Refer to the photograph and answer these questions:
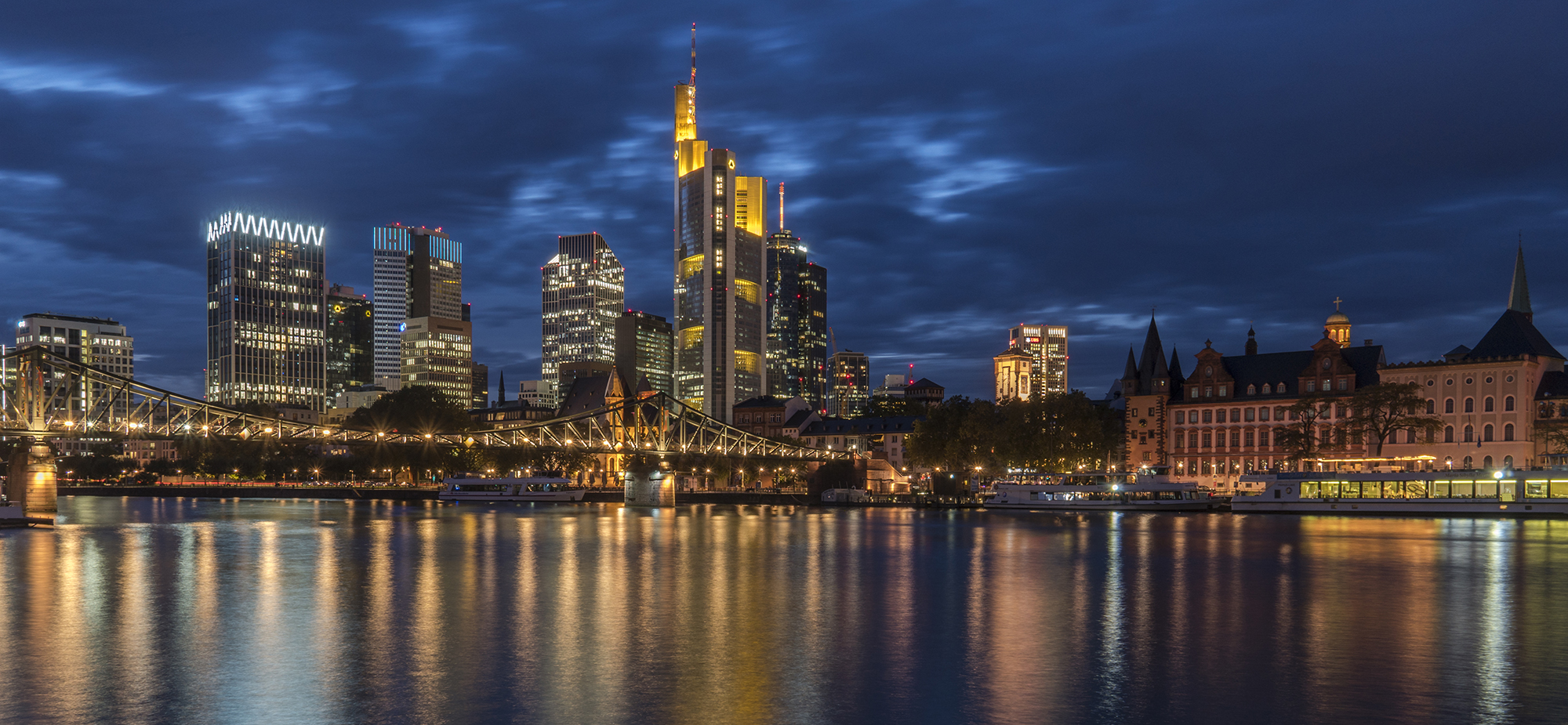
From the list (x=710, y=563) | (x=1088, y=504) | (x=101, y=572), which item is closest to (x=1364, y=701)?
(x=710, y=563)

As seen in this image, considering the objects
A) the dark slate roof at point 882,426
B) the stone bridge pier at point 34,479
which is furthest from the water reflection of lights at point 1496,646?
the dark slate roof at point 882,426

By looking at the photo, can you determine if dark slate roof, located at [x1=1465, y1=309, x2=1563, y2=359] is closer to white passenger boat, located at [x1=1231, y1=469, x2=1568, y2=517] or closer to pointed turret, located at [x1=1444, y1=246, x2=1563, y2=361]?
pointed turret, located at [x1=1444, y1=246, x2=1563, y2=361]

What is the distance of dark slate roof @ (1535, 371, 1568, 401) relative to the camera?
11706 cm

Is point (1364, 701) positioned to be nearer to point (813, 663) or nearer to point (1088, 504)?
point (813, 663)

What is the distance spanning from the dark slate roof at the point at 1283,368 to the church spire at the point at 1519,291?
21.4m

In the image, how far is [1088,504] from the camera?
404 feet

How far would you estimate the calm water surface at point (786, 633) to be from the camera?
2227cm

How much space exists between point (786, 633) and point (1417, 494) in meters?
95.8

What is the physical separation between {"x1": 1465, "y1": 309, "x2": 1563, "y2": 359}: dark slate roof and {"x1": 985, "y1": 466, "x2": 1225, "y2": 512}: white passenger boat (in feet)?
98.2

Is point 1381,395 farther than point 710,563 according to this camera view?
Yes

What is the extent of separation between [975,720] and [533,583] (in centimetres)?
2656

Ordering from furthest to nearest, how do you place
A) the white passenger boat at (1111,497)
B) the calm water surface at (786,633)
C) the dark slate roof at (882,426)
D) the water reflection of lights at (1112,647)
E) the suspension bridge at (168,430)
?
the dark slate roof at (882,426) → the white passenger boat at (1111,497) → the suspension bridge at (168,430) → the water reflection of lights at (1112,647) → the calm water surface at (786,633)

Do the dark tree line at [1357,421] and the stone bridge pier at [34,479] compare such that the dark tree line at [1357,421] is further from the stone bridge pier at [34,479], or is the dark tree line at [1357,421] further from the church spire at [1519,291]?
the stone bridge pier at [34,479]

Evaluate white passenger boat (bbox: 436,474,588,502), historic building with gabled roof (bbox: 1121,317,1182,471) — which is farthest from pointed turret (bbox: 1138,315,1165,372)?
white passenger boat (bbox: 436,474,588,502)
